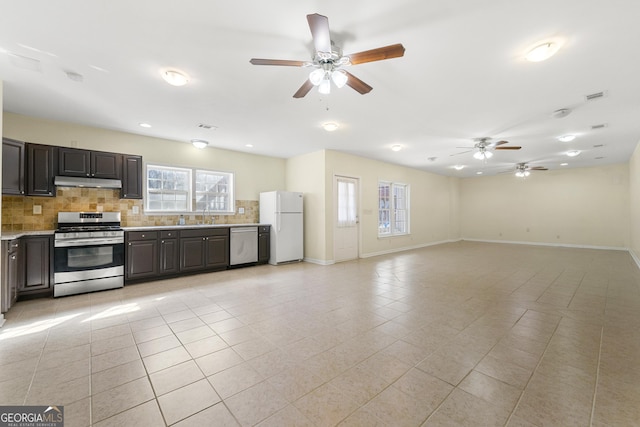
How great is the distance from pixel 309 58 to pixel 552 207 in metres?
10.5

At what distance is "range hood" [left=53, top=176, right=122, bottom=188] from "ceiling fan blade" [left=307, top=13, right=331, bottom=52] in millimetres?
4283

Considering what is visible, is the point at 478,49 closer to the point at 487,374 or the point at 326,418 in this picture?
the point at 487,374

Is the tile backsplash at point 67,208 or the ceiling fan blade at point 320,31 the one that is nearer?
the ceiling fan blade at point 320,31

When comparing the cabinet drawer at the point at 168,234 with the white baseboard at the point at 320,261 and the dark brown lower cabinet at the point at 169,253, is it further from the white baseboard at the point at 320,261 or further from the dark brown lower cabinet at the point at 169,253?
the white baseboard at the point at 320,261

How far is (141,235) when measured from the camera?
4.46 meters

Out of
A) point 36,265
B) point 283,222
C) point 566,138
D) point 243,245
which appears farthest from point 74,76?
point 566,138

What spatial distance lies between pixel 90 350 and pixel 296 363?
6.02 ft

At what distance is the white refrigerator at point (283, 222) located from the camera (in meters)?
6.00

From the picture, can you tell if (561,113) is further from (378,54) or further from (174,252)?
(174,252)

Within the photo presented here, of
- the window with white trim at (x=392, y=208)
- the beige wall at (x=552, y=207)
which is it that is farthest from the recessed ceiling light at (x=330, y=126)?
the beige wall at (x=552, y=207)

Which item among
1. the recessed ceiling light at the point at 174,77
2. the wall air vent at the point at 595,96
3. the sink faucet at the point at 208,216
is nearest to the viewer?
the recessed ceiling light at the point at 174,77

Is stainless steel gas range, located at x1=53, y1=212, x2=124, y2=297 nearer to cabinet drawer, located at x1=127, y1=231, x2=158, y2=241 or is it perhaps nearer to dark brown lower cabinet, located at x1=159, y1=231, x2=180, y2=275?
cabinet drawer, located at x1=127, y1=231, x2=158, y2=241

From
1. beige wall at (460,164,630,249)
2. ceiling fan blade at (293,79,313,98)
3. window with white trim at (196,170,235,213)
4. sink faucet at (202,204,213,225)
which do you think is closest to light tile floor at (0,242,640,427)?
sink faucet at (202,204,213,225)

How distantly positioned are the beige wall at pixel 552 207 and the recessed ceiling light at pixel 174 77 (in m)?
11.1
